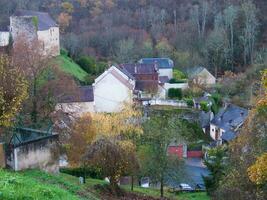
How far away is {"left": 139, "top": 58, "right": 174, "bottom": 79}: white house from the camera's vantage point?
52406 mm

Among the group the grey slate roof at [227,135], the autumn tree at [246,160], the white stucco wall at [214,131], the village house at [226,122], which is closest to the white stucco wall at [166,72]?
the village house at [226,122]

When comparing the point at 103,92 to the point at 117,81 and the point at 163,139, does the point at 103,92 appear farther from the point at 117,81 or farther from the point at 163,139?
the point at 163,139

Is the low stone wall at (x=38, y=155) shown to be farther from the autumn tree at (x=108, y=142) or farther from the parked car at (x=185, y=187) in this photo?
the parked car at (x=185, y=187)

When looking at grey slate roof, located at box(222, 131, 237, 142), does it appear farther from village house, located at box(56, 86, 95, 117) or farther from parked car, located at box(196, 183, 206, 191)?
village house, located at box(56, 86, 95, 117)

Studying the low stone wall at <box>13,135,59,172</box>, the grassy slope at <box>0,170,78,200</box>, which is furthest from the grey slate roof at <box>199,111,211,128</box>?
the grassy slope at <box>0,170,78,200</box>

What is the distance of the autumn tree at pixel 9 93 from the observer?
58.2 feet

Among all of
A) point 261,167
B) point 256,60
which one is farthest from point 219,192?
Result: point 256,60

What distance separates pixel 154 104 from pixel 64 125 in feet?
55.0

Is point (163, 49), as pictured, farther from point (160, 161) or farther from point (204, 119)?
point (160, 161)


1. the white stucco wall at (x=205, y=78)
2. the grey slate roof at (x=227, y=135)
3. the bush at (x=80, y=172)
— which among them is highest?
the white stucco wall at (x=205, y=78)

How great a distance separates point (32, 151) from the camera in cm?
1745

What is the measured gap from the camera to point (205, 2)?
224ft

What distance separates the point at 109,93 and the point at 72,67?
7.04 m

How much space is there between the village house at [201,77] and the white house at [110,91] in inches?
394
